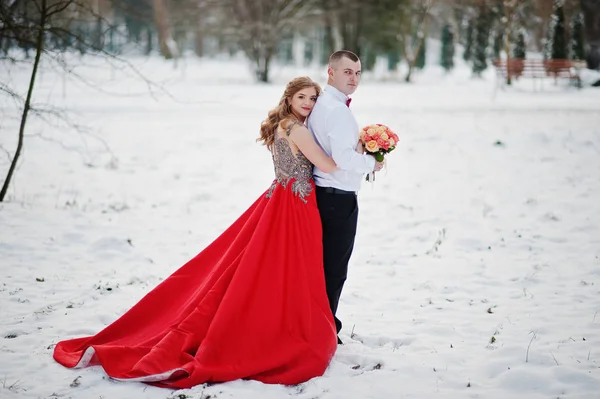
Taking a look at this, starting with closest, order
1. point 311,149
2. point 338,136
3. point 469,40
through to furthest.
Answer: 1. point 338,136
2. point 311,149
3. point 469,40

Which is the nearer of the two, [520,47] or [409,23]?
[520,47]

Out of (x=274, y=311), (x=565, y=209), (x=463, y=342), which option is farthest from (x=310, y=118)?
(x=565, y=209)

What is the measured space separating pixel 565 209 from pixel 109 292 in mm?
6726

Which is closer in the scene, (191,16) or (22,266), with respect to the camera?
(22,266)

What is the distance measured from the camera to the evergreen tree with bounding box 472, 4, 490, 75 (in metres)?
36.4

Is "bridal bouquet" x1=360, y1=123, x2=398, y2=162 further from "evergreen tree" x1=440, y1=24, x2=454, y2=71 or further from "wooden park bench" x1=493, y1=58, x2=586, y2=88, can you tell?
"evergreen tree" x1=440, y1=24, x2=454, y2=71

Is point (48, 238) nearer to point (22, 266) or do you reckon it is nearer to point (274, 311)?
point (22, 266)

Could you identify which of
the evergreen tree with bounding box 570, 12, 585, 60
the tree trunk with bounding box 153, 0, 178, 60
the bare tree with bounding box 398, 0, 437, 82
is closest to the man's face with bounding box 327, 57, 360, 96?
the tree trunk with bounding box 153, 0, 178, 60

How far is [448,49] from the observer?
42.8 m

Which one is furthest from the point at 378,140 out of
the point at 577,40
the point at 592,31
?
the point at 577,40

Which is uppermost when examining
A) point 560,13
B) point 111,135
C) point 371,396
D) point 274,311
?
point 560,13

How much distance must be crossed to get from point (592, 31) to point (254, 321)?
89.4ft

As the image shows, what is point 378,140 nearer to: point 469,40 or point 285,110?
point 285,110

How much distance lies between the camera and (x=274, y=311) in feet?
13.1
